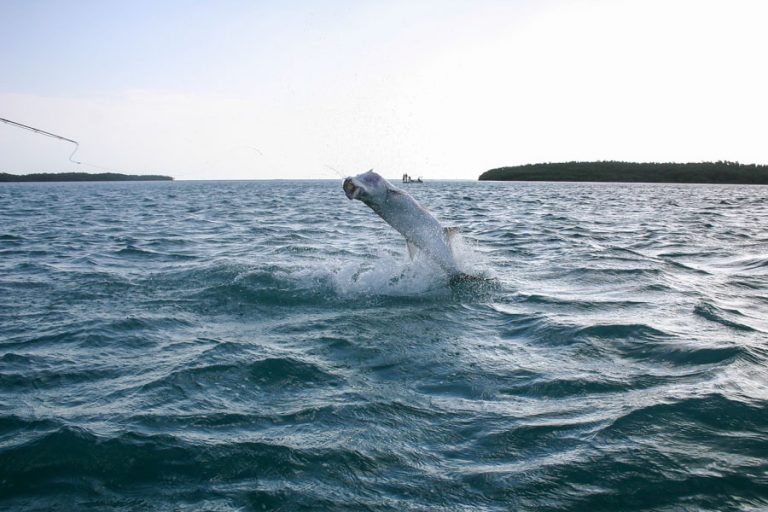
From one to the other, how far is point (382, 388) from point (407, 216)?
13.9 ft

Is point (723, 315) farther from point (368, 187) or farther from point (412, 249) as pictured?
point (368, 187)

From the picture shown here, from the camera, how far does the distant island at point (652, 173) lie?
348ft

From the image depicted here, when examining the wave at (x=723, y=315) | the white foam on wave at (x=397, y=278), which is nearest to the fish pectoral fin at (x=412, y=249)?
the white foam on wave at (x=397, y=278)

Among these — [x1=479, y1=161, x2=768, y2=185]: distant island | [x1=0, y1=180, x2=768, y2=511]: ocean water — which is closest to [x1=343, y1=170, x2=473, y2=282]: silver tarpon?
[x1=0, y1=180, x2=768, y2=511]: ocean water

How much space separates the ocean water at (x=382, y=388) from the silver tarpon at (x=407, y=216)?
2.51ft

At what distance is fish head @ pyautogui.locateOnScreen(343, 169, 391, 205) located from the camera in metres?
8.65

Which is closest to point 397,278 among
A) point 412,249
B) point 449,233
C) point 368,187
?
point 412,249

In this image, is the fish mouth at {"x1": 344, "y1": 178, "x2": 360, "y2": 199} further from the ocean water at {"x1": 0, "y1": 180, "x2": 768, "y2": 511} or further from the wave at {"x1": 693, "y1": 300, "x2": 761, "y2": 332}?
the wave at {"x1": 693, "y1": 300, "x2": 761, "y2": 332}

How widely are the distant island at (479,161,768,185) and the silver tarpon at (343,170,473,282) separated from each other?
4399 inches

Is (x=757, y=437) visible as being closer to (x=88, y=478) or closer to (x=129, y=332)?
(x=88, y=478)

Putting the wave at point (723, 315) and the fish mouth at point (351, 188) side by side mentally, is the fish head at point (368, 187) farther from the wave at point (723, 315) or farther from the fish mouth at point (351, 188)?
the wave at point (723, 315)

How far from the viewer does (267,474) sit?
4.14m

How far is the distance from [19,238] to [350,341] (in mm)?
16306

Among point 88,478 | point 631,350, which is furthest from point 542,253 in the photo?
point 88,478
